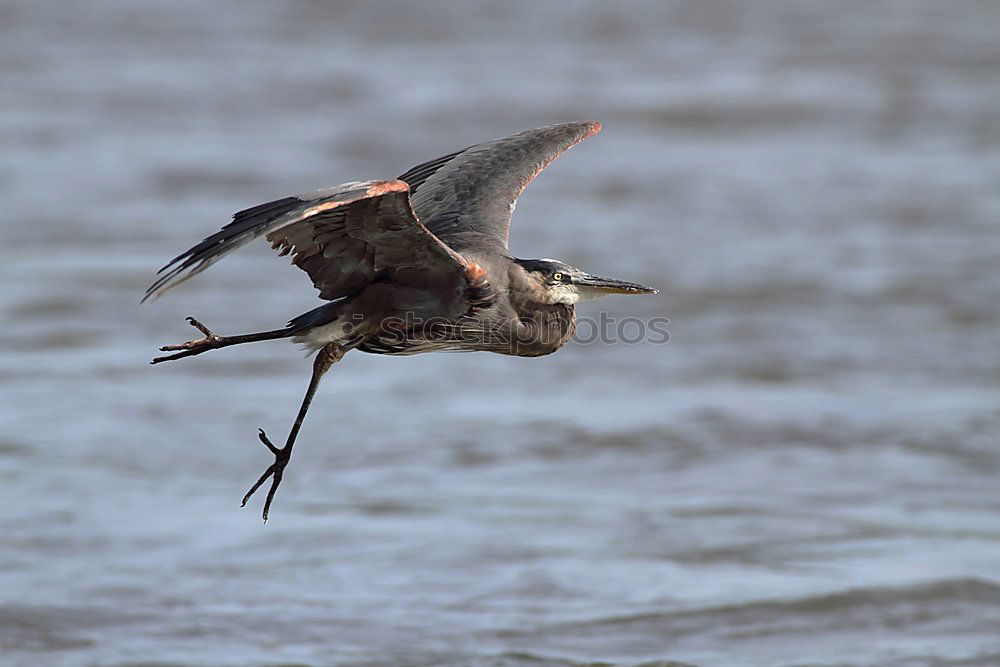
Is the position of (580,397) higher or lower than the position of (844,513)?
higher

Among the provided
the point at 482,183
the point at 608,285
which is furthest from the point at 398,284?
the point at 482,183

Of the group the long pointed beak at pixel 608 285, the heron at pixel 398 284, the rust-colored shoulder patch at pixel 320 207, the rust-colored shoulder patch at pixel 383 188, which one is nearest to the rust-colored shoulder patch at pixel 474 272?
the heron at pixel 398 284

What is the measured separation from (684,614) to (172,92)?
1547 centimetres

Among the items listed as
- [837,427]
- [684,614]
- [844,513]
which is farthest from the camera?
[837,427]

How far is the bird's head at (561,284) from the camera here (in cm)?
727

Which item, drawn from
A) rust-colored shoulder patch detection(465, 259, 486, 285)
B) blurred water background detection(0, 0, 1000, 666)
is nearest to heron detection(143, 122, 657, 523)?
rust-colored shoulder patch detection(465, 259, 486, 285)

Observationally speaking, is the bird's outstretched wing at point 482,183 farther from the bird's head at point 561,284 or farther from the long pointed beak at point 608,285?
the long pointed beak at point 608,285

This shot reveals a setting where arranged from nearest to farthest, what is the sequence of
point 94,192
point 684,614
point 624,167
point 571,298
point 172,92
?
point 571,298, point 684,614, point 94,192, point 624,167, point 172,92

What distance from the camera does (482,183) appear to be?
8258mm

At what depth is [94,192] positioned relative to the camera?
1853cm

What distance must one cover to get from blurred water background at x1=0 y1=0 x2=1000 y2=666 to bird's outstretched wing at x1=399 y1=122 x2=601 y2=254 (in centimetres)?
266

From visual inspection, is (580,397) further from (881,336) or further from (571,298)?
(571,298)

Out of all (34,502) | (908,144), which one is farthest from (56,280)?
(908,144)

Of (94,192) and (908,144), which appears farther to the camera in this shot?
(908,144)
